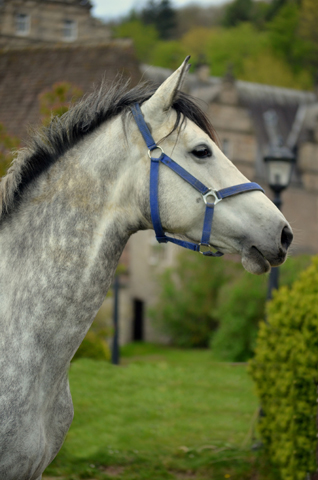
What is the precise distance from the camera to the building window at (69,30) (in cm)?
3122

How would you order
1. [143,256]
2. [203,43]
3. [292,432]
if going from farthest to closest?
1. [203,43]
2. [143,256]
3. [292,432]

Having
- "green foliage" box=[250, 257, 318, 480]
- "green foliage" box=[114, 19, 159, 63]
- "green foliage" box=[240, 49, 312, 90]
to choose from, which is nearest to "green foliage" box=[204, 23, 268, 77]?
"green foliage" box=[240, 49, 312, 90]

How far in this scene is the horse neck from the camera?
251cm

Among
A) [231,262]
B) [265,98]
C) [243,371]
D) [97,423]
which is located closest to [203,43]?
[265,98]

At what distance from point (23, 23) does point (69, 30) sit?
277 centimetres

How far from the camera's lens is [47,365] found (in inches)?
99.5

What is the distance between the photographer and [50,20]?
3094cm

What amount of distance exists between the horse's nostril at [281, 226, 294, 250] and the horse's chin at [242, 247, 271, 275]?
0.12 meters

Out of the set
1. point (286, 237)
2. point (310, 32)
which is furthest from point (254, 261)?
point (310, 32)

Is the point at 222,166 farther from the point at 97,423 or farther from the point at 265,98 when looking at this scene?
the point at 265,98

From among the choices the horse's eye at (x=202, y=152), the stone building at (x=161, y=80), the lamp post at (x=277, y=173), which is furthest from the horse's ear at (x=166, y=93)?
the stone building at (x=161, y=80)

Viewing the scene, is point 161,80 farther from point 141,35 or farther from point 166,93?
point 141,35

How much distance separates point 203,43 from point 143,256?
45.6m

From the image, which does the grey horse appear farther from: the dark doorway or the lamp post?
the dark doorway
